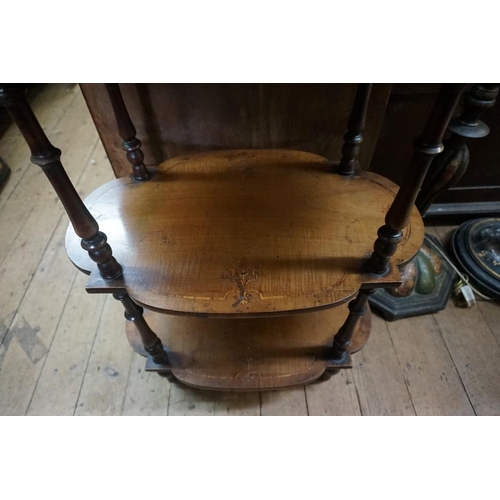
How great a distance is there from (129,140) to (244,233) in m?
0.31

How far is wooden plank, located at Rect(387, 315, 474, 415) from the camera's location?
883 millimetres

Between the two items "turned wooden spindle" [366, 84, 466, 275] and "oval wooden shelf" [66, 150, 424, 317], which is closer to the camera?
"turned wooden spindle" [366, 84, 466, 275]

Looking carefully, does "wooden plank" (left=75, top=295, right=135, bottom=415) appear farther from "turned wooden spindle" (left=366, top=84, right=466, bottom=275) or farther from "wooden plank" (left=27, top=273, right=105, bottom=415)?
"turned wooden spindle" (left=366, top=84, right=466, bottom=275)

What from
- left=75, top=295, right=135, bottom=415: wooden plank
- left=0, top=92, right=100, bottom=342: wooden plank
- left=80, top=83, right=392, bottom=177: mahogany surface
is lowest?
left=75, top=295, right=135, bottom=415: wooden plank

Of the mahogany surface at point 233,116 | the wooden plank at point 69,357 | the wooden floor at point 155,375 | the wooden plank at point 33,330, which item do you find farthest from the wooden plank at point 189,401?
the mahogany surface at point 233,116

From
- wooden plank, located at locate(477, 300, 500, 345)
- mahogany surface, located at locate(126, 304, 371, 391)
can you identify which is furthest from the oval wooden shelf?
wooden plank, located at locate(477, 300, 500, 345)

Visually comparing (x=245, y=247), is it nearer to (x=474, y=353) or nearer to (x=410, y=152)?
(x=410, y=152)

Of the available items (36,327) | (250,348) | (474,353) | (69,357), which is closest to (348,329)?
(250,348)

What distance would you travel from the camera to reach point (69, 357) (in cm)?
98

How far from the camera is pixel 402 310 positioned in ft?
3.29

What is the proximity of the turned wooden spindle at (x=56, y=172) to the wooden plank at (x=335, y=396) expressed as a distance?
603 millimetres

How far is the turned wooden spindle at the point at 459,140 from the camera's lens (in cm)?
65

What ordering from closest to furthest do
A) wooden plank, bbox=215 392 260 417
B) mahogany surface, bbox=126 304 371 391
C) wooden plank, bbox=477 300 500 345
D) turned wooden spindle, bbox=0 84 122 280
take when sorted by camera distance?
1. turned wooden spindle, bbox=0 84 122 280
2. mahogany surface, bbox=126 304 371 391
3. wooden plank, bbox=215 392 260 417
4. wooden plank, bbox=477 300 500 345

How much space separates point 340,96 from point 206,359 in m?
0.65
